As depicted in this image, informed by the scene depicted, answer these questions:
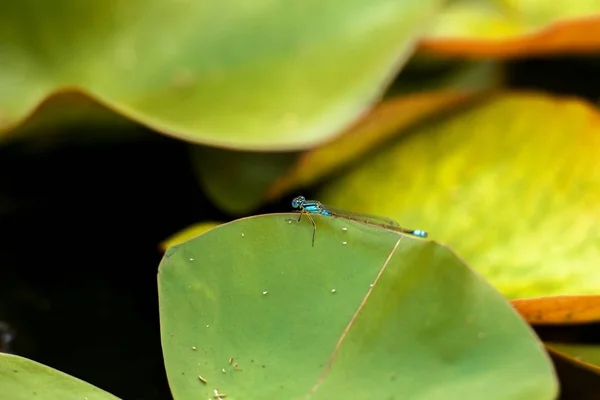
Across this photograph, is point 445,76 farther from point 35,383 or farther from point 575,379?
point 35,383

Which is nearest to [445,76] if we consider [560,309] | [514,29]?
[514,29]

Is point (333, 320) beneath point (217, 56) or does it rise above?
beneath

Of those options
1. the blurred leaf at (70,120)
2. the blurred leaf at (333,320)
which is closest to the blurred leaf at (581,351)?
the blurred leaf at (333,320)

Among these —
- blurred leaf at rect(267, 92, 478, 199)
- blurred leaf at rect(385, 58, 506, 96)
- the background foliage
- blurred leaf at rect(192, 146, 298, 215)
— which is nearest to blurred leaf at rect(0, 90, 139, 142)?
the background foliage

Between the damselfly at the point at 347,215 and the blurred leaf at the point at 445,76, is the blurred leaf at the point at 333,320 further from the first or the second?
the blurred leaf at the point at 445,76

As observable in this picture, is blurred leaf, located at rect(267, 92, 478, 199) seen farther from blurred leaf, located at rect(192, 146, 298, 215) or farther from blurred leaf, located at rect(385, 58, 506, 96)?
blurred leaf, located at rect(385, 58, 506, 96)

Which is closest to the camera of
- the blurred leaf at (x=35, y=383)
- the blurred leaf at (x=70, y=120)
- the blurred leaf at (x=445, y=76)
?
the blurred leaf at (x=35, y=383)

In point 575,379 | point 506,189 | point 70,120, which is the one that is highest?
point 70,120
